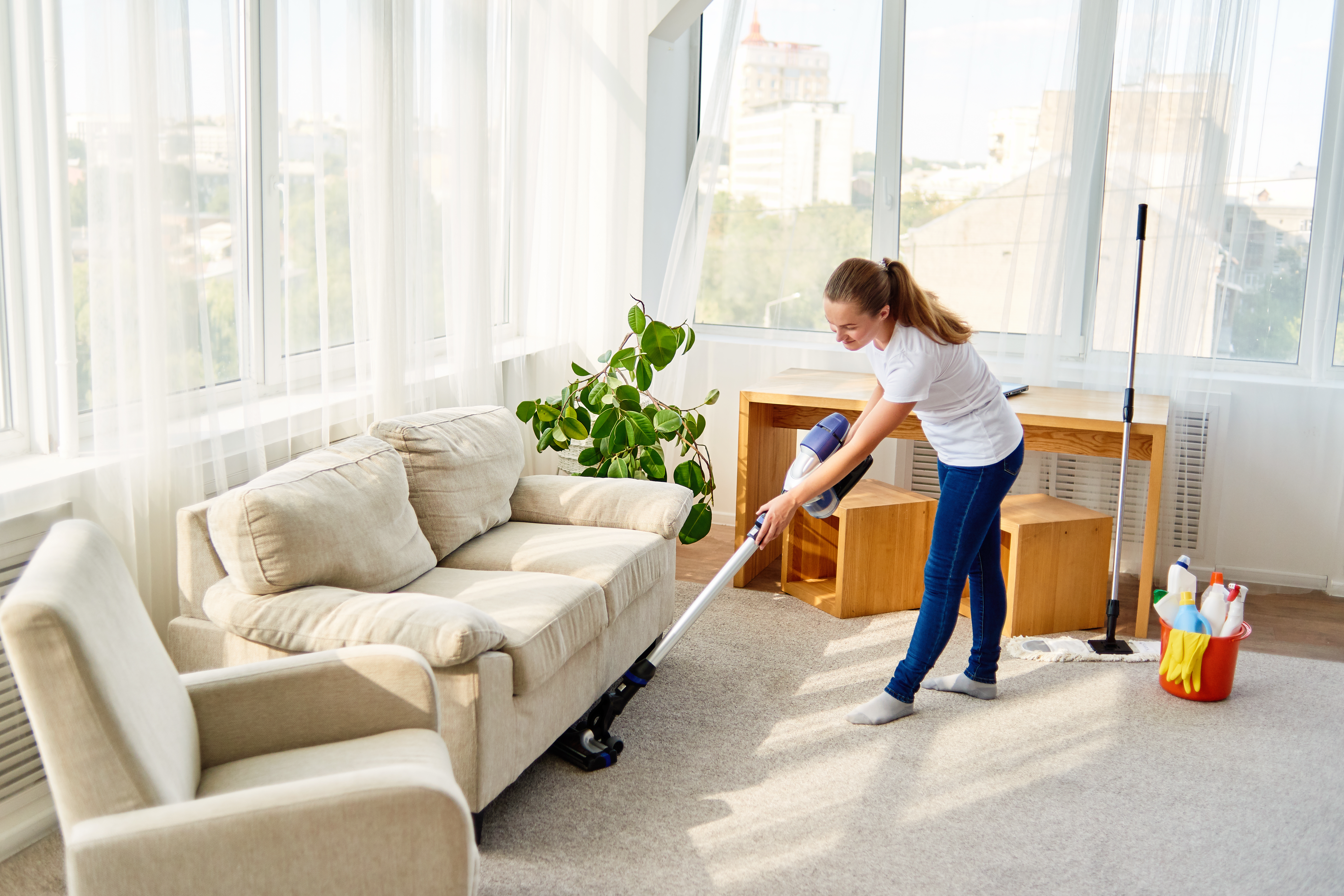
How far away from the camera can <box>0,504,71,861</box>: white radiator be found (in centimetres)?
209

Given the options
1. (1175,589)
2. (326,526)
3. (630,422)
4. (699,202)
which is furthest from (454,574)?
(699,202)

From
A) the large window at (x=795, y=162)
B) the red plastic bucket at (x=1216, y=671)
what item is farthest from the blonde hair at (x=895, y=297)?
the large window at (x=795, y=162)

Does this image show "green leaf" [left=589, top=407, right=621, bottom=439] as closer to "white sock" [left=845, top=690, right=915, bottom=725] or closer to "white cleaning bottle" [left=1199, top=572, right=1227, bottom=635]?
"white sock" [left=845, top=690, right=915, bottom=725]

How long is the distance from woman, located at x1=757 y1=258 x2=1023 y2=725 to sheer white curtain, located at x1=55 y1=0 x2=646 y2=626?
1241 millimetres

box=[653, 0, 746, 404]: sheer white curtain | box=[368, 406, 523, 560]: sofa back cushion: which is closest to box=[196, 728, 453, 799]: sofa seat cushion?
box=[368, 406, 523, 560]: sofa back cushion

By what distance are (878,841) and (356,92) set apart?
7.27 ft

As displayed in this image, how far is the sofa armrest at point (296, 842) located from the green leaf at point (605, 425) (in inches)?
83.2

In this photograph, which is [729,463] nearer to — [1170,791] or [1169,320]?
[1169,320]

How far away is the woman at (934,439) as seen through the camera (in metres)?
2.49

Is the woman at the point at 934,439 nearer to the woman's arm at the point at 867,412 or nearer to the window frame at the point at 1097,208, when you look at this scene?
the woman's arm at the point at 867,412

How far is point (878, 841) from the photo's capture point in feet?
7.49

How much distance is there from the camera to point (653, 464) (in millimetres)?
3633

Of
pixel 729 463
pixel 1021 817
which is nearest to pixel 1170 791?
pixel 1021 817

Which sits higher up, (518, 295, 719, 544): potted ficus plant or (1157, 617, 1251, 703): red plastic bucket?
(518, 295, 719, 544): potted ficus plant
